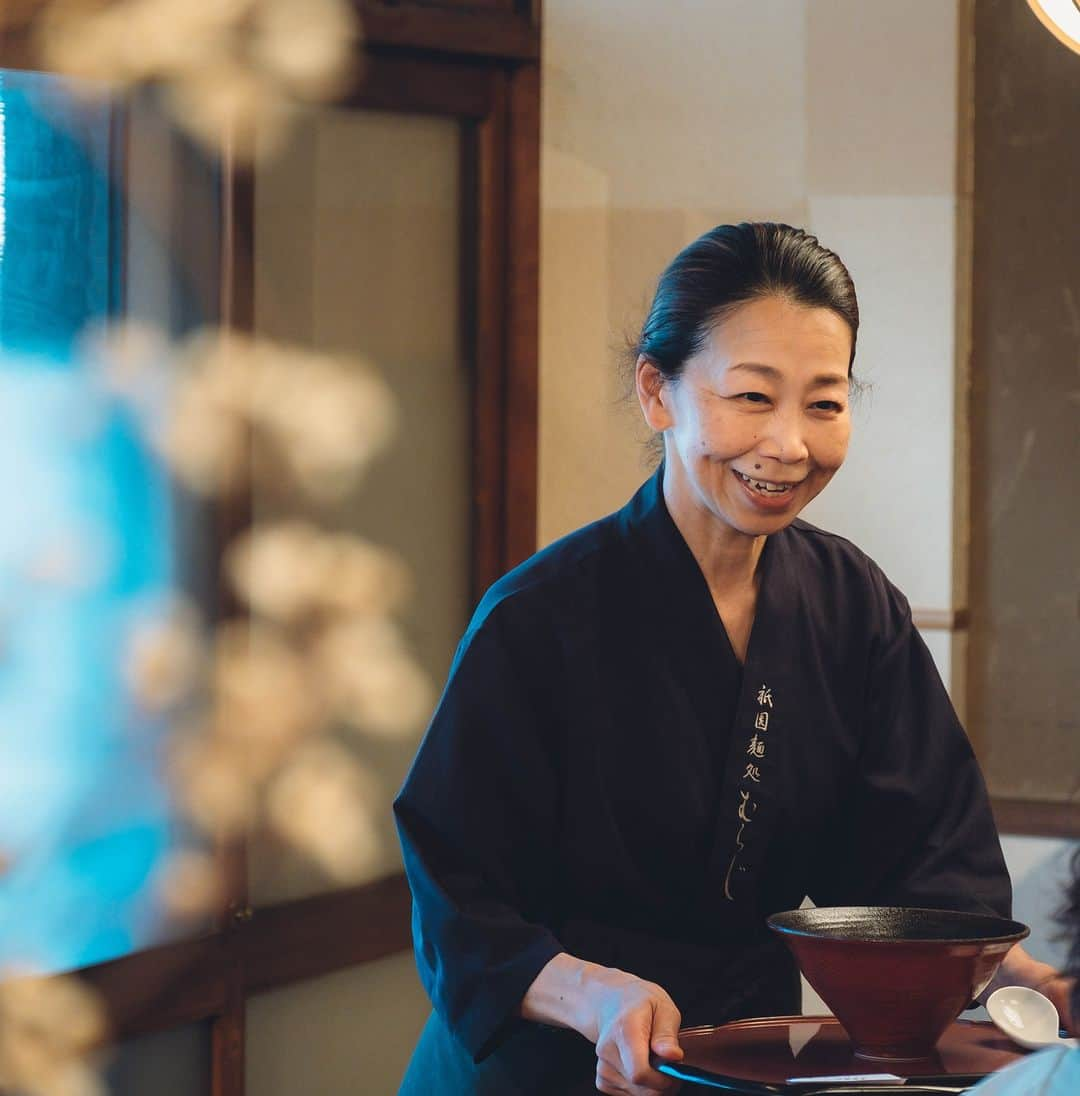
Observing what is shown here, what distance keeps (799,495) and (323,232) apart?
1555 mm

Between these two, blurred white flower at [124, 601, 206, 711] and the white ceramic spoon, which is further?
blurred white flower at [124, 601, 206, 711]

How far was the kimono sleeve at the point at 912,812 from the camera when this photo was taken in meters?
1.58

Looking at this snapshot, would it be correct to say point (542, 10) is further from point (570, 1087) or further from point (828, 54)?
point (570, 1087)

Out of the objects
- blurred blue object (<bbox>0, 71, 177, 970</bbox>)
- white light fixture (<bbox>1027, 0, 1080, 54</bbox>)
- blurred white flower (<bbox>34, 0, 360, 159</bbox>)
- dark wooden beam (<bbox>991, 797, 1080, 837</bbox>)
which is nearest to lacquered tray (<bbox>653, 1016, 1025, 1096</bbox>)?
white light fixture (<bbox>1027, 0, 1080, 54</bbox>)

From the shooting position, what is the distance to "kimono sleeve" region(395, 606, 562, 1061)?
57.7 inches

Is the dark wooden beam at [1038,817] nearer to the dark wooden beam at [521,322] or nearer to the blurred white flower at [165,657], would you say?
the dark wooden beam at [521,322]

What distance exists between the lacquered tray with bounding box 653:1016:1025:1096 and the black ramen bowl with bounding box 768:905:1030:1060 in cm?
2

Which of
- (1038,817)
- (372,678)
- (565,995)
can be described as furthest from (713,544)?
(1038,817)

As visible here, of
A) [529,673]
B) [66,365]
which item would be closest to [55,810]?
[66,365]

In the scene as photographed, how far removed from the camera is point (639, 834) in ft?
4.99

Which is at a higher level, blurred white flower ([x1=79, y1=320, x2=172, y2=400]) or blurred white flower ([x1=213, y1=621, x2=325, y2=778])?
blurred white flower ([x1=79, y1=320, x2=172, y2=400])

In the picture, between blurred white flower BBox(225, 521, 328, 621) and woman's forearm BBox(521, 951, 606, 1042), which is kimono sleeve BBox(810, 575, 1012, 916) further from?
blurred white flower BBox(225, 521, 328, 621)

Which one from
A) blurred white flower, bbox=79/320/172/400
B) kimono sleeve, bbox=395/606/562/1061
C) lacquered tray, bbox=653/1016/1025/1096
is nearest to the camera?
lacquered tray, bbox=653/1016/1025/1096

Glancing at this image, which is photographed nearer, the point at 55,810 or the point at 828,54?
the point at 55,810
